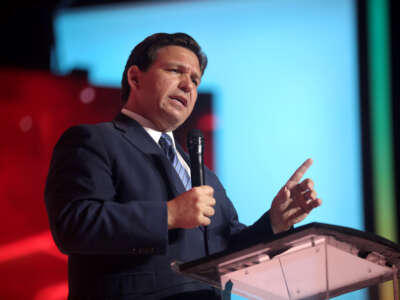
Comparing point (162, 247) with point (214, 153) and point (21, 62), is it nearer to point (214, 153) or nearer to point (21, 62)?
point (214, 153)

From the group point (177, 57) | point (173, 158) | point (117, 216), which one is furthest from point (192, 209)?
point (177, 57)

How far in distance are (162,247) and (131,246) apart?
0.08 meters

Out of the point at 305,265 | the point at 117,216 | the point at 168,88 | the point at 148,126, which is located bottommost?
the point at 305,265

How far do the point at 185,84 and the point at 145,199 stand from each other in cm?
50

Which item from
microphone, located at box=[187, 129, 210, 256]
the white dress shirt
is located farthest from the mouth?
microphone, located at box=[187, 129, 210, 256]

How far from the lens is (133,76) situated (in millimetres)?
1880

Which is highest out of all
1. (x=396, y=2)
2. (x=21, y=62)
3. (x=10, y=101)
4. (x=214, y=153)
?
(x=396, y=2)

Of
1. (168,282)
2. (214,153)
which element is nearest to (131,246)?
(168,282)

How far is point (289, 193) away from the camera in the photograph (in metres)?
1.66

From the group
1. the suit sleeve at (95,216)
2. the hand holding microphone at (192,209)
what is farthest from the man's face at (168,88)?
the hand holding microphone at (192,209)

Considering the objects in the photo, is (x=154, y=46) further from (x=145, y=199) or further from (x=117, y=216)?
(x=117, y=216)

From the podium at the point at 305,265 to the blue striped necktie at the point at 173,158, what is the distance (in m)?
0.42

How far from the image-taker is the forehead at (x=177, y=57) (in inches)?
70.9

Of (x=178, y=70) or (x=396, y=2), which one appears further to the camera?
(x=396, y=2)
